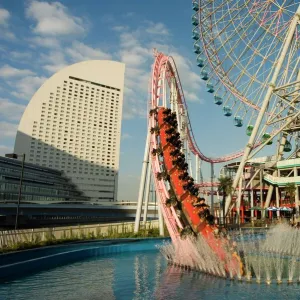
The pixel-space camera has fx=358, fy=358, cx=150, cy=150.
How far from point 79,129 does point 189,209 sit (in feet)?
490

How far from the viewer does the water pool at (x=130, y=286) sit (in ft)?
39.0

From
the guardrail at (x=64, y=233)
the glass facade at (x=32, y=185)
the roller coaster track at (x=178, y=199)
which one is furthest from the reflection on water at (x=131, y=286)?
the glass facade at (x=32, y=185)

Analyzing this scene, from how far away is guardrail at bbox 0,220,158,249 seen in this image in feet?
59.4

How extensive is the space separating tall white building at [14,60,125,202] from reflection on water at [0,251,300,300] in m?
136

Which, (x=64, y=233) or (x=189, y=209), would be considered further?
(x=64, y=233)

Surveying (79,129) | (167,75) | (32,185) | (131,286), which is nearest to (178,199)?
(131,286)

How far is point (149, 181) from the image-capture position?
31188 mm

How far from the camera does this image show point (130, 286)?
1338cm

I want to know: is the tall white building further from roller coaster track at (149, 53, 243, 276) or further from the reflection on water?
the reflection on water

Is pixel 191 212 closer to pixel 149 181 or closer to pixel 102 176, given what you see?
pixel 149 181

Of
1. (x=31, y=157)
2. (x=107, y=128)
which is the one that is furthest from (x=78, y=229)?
(x=107, y=128)

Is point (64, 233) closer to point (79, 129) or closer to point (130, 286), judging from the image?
point (130, 286)

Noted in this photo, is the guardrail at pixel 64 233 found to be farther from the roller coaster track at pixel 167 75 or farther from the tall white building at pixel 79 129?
the tall white building at pixel 79 129

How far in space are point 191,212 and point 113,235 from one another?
10.1 meters
